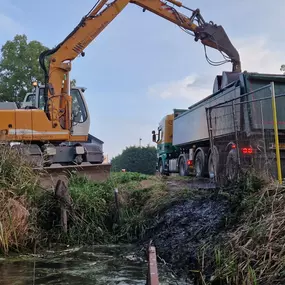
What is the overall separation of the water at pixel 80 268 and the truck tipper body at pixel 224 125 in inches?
102

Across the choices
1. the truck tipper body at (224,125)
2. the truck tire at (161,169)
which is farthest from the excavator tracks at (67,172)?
the truck tire at (161,169)

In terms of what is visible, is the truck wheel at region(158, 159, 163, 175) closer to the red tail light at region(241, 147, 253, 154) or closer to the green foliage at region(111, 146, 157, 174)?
the green foliage at region(111, 146, 157, 174)

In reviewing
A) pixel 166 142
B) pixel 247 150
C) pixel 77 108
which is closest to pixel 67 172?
pixel 77 108

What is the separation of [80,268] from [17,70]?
98.9 feet

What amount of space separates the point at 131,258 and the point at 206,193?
193 centimetres

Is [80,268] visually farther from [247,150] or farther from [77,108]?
[77,108]

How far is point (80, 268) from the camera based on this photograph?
6.58 meters

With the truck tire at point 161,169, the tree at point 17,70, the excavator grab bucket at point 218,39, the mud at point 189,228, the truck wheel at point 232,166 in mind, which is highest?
the tree at point 17,70

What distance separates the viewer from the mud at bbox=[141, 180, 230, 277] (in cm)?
596

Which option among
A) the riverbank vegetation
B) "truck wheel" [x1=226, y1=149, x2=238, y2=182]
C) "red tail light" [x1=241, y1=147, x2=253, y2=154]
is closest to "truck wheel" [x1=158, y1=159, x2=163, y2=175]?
the riverbank vegetation

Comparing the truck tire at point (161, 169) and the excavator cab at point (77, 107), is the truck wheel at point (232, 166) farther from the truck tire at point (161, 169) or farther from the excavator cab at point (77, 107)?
the truck tire at point (161, 169)

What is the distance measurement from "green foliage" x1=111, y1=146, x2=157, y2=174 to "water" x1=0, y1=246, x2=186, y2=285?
87.8 ft

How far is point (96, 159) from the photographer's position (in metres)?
12.8

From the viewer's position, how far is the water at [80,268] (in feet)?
19.2
